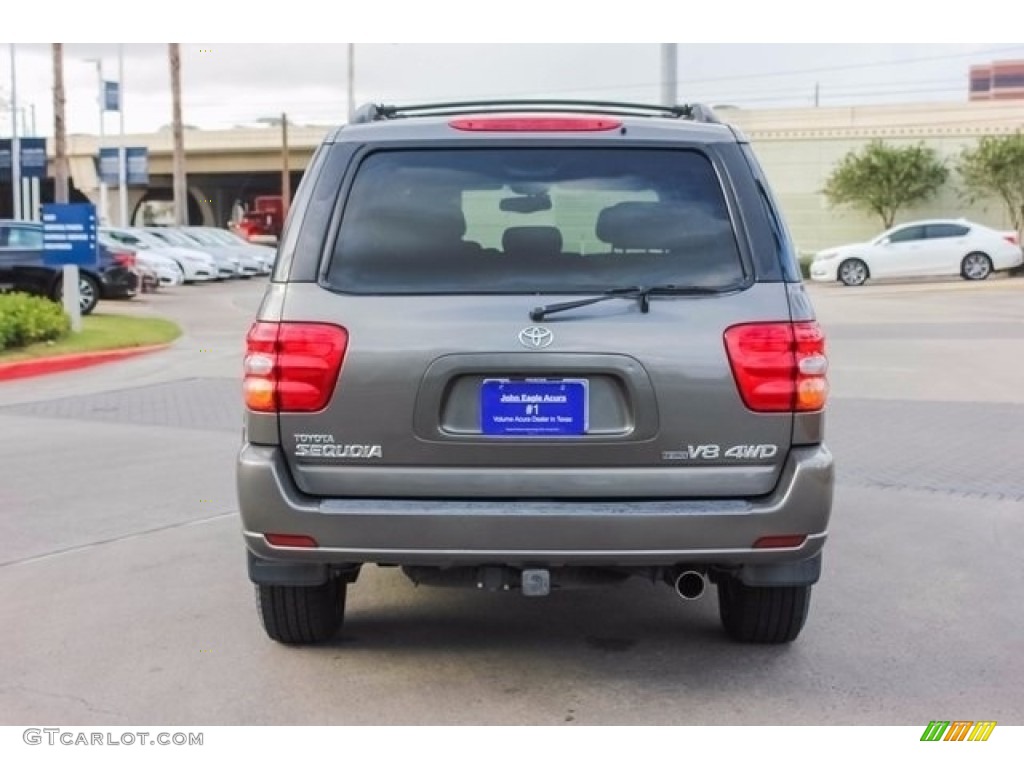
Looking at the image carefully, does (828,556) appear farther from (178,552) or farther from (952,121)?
(952,121)

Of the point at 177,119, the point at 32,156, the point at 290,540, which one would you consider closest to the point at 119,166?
the point at 177,119

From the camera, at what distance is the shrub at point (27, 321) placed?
15.3 m

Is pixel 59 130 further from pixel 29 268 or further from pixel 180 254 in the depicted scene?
pixel 29 268

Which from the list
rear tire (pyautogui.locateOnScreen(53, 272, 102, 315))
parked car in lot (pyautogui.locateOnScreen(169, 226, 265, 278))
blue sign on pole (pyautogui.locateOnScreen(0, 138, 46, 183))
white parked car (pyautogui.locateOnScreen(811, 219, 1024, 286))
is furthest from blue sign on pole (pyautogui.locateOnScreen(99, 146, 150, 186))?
white parked car (pyautogui.locateOnScreen(811, 219, 1024, 286))

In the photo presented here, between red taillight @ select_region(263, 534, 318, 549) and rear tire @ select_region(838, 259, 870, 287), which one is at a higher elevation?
red taillight @ select_region(263, 534, 318, 549)

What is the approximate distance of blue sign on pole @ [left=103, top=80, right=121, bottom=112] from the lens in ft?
153

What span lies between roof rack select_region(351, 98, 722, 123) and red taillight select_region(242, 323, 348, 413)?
1032 millimetres

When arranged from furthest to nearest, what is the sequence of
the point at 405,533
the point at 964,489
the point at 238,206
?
the point at 238,206
the point at 964,489
the point at 405,533

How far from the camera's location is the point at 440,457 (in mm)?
4230

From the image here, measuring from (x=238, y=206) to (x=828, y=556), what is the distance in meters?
99.7

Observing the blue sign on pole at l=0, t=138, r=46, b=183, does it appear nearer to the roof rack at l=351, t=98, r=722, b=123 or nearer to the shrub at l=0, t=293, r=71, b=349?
the shrub at l=0, t=293, r=71, b=349

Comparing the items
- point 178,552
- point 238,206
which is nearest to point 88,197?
point 238,206

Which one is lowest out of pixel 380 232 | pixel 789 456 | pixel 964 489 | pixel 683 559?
pixel 964 489

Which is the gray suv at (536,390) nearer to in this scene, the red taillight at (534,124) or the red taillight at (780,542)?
the red taillight at (780,542)
